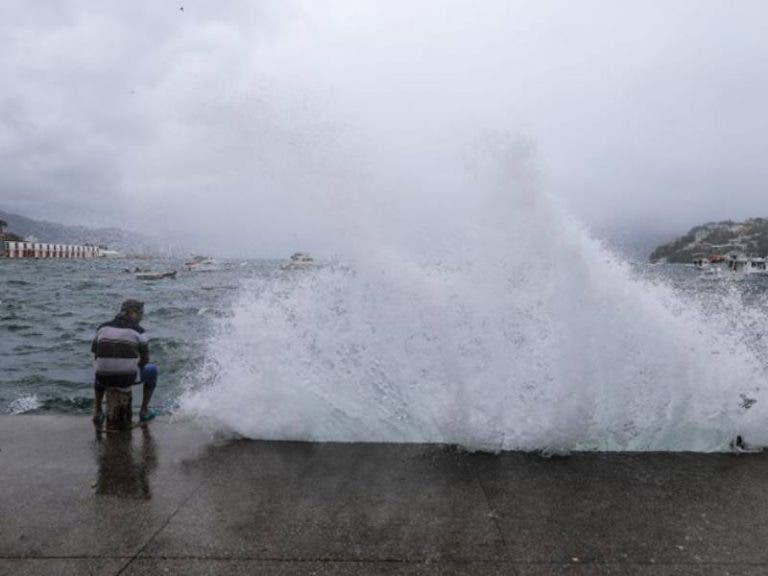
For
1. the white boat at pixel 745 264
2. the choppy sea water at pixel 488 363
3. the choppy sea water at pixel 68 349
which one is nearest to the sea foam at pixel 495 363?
the choppy sea water at pixel 488 363

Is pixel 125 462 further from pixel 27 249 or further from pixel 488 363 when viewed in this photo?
pixel 27 249

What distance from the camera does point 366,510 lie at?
4.16 m

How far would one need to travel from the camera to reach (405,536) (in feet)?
12.4

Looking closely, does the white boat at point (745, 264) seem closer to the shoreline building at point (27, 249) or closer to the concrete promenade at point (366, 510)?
the concrete promenade at point (366, 510)

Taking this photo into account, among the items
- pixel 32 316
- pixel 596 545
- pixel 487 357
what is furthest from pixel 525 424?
pixel 32 316

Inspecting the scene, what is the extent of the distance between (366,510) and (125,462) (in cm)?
228

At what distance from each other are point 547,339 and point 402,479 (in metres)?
2.37

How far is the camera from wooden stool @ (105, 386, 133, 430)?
616cm

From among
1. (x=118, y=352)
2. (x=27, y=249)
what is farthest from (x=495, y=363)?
(x=27, y=249)

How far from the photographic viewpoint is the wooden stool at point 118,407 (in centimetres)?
616

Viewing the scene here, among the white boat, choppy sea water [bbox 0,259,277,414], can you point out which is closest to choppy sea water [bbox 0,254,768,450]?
choppy sea water [bbox 0,259,277,414]

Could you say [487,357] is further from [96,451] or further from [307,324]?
[96,451]

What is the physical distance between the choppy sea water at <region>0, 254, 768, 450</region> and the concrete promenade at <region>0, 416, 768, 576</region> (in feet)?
1.31

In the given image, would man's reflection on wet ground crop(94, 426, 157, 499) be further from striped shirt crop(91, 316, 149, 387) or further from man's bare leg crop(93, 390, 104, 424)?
striped shirt crop(91, 316, 149, 387)
